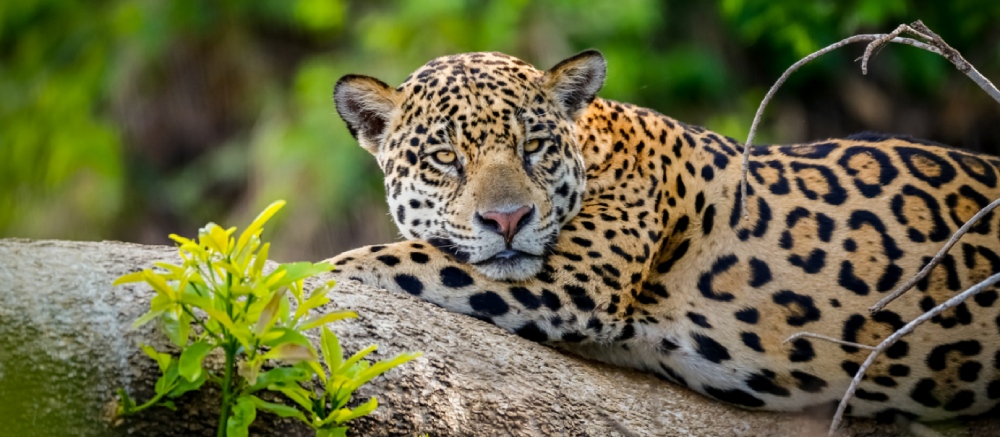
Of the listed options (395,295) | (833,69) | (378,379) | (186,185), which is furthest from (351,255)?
(186,185)

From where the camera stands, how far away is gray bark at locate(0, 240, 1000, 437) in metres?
4.13

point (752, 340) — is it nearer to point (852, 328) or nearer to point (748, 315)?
point (748, 315)

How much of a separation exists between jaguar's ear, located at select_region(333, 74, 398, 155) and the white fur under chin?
120cm

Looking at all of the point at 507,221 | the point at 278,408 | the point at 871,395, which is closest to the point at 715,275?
the point at 871,395

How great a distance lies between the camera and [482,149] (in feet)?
20.0

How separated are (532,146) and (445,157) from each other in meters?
0.47

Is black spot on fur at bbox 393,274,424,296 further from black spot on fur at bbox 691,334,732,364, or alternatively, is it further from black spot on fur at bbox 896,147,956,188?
black spot on fur at bbox 896,147,956,188

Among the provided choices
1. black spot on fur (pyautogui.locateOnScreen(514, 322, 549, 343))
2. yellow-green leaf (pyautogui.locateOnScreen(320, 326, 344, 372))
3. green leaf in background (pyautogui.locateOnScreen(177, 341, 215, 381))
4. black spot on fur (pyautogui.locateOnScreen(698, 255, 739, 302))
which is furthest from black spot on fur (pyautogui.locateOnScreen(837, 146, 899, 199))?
green leaf in background (pyautogui.locateOnScreen(177, 341, 215, 381))

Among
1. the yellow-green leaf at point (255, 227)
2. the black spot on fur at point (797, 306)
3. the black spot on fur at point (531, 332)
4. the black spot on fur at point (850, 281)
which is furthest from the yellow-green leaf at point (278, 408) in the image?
the black spot on fur at point (850, 281)

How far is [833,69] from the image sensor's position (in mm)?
14492

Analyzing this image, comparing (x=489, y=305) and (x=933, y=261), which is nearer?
(x=933, y=261)

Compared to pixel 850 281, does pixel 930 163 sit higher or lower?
higher

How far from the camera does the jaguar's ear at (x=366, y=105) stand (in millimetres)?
6434

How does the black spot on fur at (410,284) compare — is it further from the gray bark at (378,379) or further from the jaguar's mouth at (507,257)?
the jaguar's mouth at (507,257)
